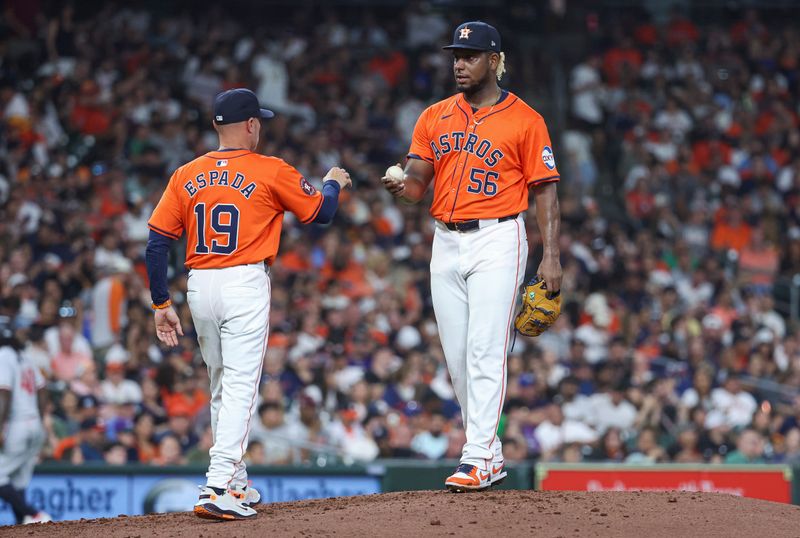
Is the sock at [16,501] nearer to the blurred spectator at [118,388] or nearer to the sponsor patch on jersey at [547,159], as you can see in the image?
the blurred spectator at [118,388]

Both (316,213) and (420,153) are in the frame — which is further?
(420,153)

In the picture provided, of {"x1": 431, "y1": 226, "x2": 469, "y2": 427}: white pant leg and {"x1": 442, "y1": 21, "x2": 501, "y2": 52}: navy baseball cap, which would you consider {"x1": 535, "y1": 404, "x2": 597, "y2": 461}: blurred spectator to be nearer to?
{"x1": 431, "y1": 226, "x2": 469, "y2": 427}: white pant leg

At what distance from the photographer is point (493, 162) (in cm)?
609

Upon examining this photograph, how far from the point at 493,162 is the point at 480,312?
74 centimetres

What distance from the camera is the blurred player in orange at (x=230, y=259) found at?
576cm

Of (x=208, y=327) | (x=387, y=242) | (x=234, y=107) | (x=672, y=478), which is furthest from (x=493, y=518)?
(x=387, y=242)

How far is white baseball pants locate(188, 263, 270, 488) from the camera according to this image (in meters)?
5.73

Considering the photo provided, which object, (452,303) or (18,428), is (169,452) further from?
(452,303)

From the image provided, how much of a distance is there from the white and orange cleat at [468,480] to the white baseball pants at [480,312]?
0.03 metres

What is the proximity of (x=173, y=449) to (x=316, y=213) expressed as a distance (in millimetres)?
5472

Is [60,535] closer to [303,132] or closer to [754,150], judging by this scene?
[303,132]

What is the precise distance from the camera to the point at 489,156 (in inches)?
240

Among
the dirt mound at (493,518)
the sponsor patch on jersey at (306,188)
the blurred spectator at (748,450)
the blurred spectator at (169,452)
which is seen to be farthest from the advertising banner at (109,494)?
the sponsor patch on jersey at (306,188)

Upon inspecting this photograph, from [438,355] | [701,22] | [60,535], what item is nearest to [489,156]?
[60,535]
